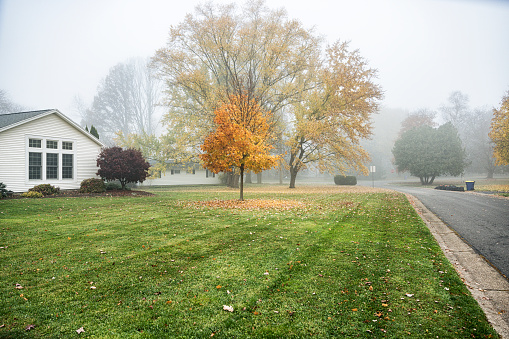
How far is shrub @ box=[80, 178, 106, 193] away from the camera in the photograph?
17602 mm

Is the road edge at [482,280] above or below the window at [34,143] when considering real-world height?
below

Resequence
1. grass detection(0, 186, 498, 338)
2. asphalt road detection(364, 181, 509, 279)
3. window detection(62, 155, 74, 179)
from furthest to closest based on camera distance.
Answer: window detection(62, 155, 74, 179) < asphalt road detection(364, 181, 509, 279) < grass detection(0, 186, 498, 338)

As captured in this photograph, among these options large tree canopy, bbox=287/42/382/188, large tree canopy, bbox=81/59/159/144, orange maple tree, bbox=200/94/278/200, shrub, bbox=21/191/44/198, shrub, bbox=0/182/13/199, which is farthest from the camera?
large tree canopy, bbox=81/59/159/144

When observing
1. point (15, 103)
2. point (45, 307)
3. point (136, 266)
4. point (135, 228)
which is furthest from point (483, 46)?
point (15, 103)

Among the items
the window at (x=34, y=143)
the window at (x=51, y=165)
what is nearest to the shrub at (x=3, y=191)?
the window at (x=51, y=165)

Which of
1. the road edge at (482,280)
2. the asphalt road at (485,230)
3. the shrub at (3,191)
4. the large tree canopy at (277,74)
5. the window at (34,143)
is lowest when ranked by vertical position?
the road edge at (482,280)

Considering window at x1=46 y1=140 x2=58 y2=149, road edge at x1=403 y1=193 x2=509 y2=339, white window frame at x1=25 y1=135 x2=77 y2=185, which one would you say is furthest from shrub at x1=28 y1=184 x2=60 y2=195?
road edge at x1=403 y1=193 x2=509 y2=339

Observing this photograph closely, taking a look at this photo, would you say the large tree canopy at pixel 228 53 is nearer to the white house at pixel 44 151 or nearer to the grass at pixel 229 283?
the white house at pixel 44 151

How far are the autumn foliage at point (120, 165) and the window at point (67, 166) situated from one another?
1.67 metres

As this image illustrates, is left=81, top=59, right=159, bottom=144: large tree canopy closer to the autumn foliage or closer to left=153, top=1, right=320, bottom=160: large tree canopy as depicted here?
left=153, top=1, right=320, bottom=160: large tree canopy

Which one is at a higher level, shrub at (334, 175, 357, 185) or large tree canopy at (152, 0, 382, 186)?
large tree canopy at (152, 0, 382, 186)

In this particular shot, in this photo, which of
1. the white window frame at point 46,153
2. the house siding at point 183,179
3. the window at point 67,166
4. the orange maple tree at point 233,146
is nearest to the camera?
the orange maple tree at point 233,146

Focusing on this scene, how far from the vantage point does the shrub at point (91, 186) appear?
17602mm

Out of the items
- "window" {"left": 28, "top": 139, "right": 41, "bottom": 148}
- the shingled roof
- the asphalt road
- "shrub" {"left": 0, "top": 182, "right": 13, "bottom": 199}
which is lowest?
the asphalt road
